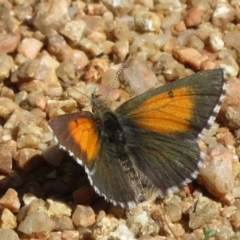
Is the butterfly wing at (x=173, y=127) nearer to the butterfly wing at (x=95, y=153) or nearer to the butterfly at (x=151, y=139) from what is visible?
the butterfly at (x=151, y=139)

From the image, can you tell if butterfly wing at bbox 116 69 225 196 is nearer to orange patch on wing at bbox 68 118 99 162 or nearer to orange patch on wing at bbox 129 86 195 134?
orange patch on wing at bbox 129 86 195 134

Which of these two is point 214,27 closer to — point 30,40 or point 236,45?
point 236,45

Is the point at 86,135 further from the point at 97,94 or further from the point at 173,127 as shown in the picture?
the point at 97,94

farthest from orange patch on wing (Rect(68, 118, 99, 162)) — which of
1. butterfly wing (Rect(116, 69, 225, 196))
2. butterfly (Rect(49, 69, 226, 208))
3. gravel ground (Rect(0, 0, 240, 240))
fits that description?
gravel ground (Rect(0, 0, 240, 240))

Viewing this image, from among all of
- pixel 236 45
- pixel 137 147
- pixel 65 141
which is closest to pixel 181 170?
pixel 137 147

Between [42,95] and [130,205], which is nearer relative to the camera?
[130,205]

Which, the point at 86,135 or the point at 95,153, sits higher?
the point at 86,135

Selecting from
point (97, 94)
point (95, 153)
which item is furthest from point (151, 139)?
point (97, 94)
